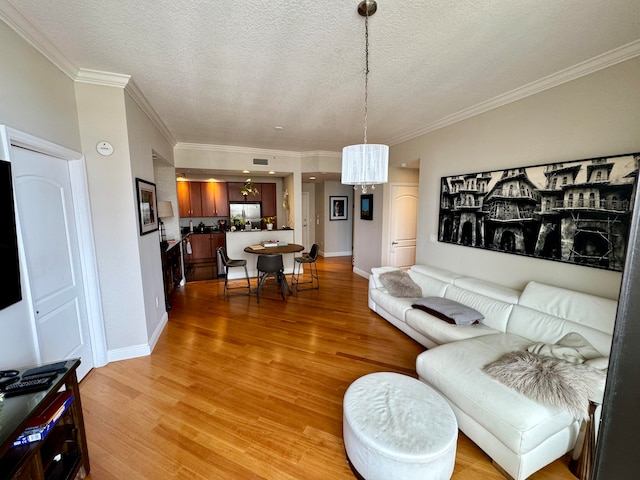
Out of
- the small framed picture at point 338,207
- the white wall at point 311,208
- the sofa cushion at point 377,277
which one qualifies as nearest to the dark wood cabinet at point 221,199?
the white wall at point 311,208

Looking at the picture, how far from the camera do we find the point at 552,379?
62.9 inches

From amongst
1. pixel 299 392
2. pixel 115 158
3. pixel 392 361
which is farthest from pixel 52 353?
pixel 392 361

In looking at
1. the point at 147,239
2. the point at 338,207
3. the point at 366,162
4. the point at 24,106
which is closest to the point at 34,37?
the point at 24,106

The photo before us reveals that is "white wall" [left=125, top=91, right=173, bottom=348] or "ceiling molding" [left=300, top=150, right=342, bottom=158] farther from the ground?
"ceiling molding" [left=300, top=150, right=342, bottom=158]

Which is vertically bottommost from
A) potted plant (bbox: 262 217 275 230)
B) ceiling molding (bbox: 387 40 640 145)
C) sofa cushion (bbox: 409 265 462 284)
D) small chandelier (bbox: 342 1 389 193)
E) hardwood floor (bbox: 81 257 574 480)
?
hardwood floor (bbox: 81 257 574 480)

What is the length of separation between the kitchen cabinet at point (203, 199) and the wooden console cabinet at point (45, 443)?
5.17m

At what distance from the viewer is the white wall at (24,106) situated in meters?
1.63

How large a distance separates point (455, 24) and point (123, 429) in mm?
3561

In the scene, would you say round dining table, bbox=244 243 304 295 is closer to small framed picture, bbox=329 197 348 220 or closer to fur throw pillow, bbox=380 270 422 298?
fur throw pillow, bbox=380 270 422 298

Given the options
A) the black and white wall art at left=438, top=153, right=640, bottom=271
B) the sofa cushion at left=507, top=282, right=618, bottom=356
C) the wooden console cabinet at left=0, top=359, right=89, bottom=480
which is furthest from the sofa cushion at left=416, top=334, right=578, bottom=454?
the wooden console cabinet at left=0, top=359, right=89, bottom=480

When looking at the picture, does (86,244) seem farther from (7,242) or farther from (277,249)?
(277,249)

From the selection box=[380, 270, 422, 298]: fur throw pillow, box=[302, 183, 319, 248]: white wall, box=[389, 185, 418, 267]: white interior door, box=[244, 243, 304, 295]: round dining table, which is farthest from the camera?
box=[302, 183, 319, 248]: white wall

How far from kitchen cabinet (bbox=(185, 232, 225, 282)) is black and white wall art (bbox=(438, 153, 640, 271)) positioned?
4725 millimetres

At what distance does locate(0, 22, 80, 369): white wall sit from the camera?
163 cm
